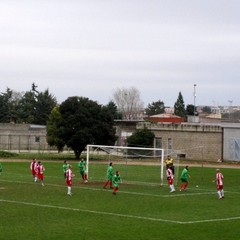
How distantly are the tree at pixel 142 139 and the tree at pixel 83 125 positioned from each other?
561 cm

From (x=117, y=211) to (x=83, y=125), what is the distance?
5204 cm

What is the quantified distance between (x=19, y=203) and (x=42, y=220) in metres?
6.96

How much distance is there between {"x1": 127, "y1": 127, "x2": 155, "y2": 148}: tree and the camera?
3556 inches

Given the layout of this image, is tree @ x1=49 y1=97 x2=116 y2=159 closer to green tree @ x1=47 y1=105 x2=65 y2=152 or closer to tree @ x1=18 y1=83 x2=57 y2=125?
green tree @ x1=47 y1=105 x2=65 y2=152

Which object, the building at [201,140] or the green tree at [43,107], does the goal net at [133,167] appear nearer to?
the building at [201,140]

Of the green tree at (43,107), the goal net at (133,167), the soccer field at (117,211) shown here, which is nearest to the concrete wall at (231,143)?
the goal net at (133,167)

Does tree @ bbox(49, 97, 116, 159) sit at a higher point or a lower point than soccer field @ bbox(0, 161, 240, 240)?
higher

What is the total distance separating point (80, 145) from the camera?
83.4 m

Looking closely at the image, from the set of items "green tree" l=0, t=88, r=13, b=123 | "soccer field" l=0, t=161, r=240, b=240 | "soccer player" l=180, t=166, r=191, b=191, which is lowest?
"soccer field" l=0, t=161, r=240, b=240

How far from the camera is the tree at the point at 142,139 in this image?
296ft

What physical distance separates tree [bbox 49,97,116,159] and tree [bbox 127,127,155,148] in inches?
221

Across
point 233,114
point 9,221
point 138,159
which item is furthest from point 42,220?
point 233,114

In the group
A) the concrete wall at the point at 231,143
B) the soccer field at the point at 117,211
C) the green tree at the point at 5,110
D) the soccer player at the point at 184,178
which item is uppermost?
the green tree at the point at 5,110

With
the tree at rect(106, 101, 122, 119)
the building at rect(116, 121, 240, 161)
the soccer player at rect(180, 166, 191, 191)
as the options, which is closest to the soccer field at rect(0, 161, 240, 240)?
the soccer player at rect(180, 166, 191, 191)
